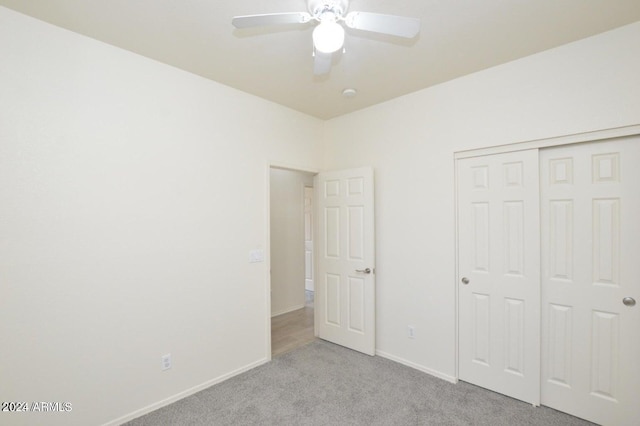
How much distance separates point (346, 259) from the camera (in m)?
3.37

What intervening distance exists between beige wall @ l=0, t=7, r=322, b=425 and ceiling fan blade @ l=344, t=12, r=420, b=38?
1665mm

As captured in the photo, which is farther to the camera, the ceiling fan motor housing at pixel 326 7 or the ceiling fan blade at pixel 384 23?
the ceiling fan motor housing at pixel 326 7

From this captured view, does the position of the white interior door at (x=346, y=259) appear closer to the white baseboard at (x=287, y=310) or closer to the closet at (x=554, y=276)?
the closet at (x=554, y=276)

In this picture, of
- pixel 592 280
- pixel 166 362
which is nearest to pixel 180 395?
pixel 166 362

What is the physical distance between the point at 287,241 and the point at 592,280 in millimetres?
3697

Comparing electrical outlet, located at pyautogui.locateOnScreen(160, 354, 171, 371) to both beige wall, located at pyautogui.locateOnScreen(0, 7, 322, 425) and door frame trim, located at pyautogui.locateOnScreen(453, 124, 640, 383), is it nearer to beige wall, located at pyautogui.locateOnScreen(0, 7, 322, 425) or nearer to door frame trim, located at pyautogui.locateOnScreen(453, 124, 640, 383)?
beige wall, located at pyautogui.locateOnScreen(0, 7, 322, 425)

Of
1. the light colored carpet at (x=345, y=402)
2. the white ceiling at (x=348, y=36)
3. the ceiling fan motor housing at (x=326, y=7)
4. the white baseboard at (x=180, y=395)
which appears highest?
the white ceiling at (x=348, y=36)

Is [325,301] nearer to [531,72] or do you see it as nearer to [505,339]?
[505,339]

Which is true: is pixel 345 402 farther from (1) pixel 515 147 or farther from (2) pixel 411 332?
(1) pixel 515 147

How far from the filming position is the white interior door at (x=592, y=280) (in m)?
1.98

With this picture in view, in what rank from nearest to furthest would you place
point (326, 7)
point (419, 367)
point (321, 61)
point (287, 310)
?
point (326, 7), point (321, 61), point (419, 367), point (287, 310)

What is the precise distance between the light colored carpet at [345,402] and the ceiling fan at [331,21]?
243 cm

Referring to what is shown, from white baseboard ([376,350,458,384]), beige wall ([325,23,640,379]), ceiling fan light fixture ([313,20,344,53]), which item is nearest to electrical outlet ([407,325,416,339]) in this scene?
beige wall ([325,23,640,379])

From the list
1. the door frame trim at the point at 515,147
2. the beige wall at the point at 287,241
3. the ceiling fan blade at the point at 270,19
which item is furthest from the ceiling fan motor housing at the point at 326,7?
the beige wall at the point at 287,241
